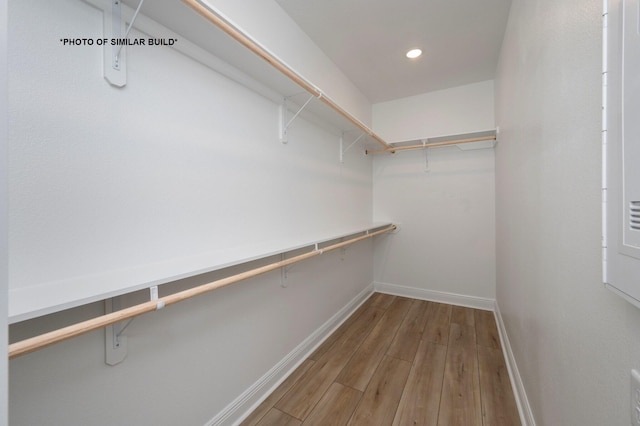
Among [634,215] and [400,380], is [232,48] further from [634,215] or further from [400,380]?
[400,380]

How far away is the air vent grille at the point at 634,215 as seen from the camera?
42cm

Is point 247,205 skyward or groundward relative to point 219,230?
skyward

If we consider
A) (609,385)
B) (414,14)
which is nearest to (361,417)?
(609,385)

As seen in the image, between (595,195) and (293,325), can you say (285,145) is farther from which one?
(595,195)

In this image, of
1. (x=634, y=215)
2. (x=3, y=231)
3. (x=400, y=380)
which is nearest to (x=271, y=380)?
(x=400, y=380)

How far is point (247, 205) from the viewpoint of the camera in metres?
1.38

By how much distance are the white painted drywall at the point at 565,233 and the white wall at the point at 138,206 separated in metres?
1.33

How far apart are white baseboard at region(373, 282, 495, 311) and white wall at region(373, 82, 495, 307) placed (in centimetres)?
1

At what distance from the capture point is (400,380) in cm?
163

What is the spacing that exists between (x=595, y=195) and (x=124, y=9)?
158 cm

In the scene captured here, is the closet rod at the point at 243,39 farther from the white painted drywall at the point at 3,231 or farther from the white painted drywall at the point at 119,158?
the white painted drywall at the point at 3,231

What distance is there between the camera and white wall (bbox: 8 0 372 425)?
693 mm

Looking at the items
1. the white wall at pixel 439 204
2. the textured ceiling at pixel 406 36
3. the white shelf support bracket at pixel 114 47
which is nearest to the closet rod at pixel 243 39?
the white shelf support bracket at pixel 114 47

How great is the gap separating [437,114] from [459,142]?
22.2 inches
